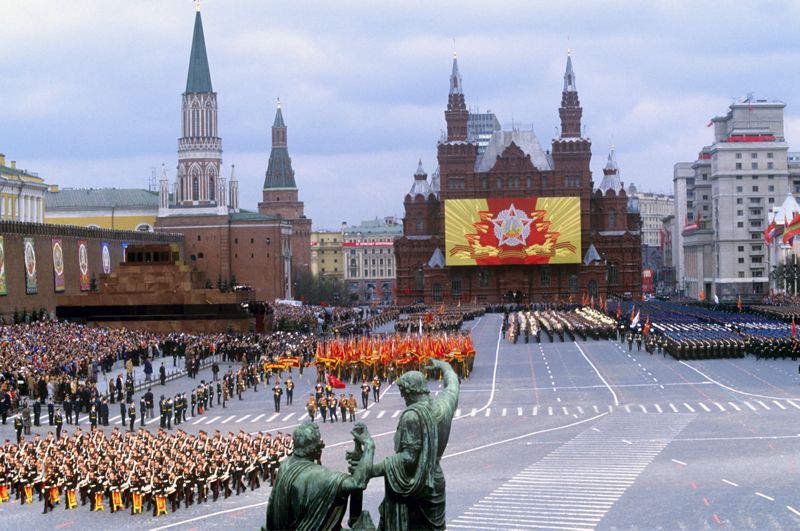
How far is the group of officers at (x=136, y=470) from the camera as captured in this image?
2522 centimetres

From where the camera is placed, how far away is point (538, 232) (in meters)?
117

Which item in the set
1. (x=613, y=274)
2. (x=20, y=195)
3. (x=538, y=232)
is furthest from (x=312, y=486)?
(x=613, y=274)

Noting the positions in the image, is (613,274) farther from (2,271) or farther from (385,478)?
(385,478)

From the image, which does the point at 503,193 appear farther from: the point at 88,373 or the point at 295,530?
the point at 295,530

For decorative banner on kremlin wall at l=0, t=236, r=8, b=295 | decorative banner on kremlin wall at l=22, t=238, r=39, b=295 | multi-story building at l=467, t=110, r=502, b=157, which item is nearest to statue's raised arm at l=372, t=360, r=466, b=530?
decorative banner on kremlin wall at l=0, t=236, r=8, b=295

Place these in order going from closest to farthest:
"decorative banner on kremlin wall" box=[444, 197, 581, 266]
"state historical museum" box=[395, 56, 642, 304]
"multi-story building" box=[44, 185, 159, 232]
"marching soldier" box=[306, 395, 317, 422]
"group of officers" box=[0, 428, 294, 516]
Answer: "group of officers" box=[0, 428, 294, 516], "marching soldier" box=[306, 395, 317, 422], "decorative banner on kremlin wall" box=[444, 197, 581, 266], "state historical museum" box=[395, 56, 642, 304], "multi-story building" box=[44, 185, 159, 232]

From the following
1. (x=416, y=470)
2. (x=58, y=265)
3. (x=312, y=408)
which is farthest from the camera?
(x=58, y=265)

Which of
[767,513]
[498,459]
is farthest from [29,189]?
[767,513]

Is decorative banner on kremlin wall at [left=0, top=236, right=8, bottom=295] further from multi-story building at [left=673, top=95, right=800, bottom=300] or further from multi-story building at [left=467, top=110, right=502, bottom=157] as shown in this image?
multi-story building at [left=467, top=110, right=502, bottom=157]

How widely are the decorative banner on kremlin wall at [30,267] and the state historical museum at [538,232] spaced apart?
5000cm

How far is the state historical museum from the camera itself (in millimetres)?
117000

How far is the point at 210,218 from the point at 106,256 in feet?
135

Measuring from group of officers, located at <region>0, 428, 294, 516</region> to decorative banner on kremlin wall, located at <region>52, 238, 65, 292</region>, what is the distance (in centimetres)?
5130

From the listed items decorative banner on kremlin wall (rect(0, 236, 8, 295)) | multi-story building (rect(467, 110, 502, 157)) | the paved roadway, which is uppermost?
multi-story building (rect(467, 110, 502, 157))
